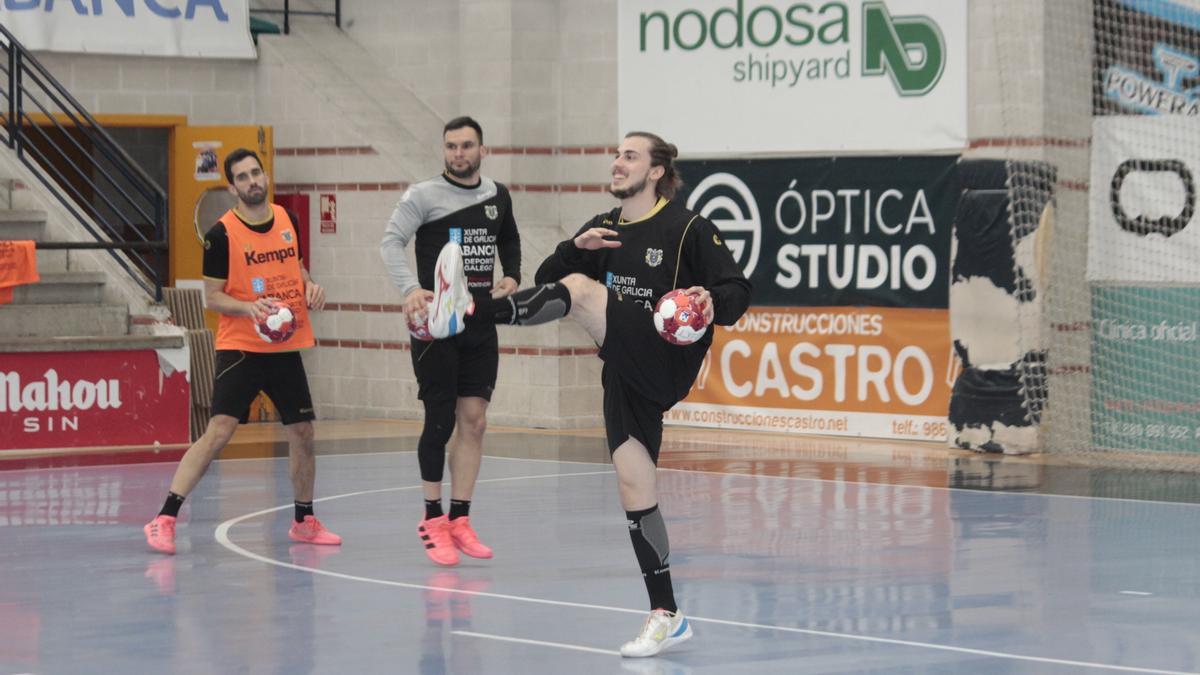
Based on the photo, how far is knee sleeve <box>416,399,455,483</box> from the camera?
1040 cm

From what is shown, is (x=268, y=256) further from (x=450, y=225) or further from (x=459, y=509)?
(x=459, y=509)

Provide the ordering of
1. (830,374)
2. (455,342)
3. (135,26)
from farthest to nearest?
(135,26)
(830,374)
(455,342)

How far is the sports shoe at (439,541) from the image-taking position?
10.2m

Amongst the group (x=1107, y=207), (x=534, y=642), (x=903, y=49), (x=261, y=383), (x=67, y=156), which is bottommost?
(x=534, y=642)

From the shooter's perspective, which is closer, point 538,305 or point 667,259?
point 538,305

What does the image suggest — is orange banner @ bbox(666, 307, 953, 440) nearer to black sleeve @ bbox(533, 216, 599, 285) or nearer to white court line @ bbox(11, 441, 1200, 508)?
white court line @ bbox(11, 441, 1200, 508)

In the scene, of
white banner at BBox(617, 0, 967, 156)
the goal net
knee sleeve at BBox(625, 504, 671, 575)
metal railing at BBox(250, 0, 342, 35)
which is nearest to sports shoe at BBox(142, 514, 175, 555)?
knee sleeve at BBox(625, 504, 671, 575)

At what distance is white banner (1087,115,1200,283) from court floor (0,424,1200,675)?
228 centimetres

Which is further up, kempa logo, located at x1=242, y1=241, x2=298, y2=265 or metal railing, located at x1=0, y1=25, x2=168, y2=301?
metal railing, located at x1=0, y1=25, x2=168, y2=301

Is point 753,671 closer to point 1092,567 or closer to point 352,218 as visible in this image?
point 1092,567

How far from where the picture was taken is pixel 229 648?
803cm

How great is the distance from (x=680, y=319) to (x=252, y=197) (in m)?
3.93

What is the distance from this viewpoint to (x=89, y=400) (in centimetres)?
1659

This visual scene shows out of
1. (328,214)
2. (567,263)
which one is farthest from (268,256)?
(328,214)
